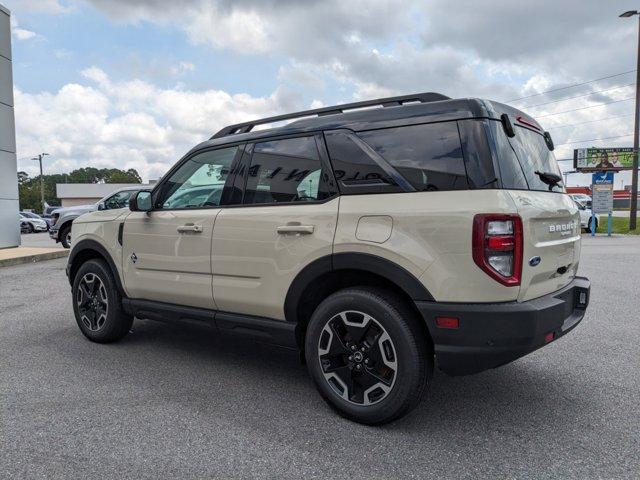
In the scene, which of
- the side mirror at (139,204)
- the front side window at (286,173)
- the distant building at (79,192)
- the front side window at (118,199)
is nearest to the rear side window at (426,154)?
the front side window at (286,173)

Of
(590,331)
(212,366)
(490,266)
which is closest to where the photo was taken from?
(490,266)

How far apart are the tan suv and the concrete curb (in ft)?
30.9

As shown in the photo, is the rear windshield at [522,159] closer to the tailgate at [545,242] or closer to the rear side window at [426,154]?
the tailgate at [545,242]

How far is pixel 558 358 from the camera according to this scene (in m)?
4.27

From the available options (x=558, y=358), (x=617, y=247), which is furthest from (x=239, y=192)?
(x=617, y=247)

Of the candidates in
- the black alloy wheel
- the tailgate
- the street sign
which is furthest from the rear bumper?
the street sign

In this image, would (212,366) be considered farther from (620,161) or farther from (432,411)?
(620,161)

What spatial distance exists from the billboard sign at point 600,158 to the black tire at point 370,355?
182 feet

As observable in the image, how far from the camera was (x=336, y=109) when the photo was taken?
3514mm

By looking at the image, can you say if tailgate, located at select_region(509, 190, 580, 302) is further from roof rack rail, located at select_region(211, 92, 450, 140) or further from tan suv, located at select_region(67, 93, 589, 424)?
roof rack rail, located at select_region(211, 92, 450, 140)

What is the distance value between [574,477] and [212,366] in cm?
271

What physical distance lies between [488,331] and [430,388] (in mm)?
1143

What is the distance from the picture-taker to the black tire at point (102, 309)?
4.60 m

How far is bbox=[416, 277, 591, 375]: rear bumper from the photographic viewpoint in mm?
2637
